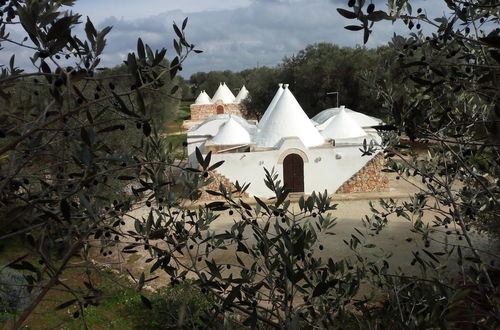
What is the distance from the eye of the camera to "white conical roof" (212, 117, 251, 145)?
643 inches

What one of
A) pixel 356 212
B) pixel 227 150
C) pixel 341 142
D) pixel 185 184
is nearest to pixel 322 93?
pixel 341 142

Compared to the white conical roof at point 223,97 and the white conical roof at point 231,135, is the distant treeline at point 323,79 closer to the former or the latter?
the white conical roof at point 223,97

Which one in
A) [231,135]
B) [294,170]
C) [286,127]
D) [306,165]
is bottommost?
[294,170]

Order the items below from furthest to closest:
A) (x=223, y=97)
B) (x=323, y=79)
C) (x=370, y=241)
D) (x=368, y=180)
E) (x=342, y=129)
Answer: (x=223, y=97), (x=323, y=79), (x=342, y=129), (x=368, y=180), (x=370, y=241)

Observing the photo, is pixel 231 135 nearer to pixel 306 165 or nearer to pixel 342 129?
pixel 306 165

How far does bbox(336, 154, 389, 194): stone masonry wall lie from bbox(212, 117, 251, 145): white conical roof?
14.6 feet

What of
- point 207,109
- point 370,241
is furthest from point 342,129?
point 207,109

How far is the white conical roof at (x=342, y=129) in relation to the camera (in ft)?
56.3

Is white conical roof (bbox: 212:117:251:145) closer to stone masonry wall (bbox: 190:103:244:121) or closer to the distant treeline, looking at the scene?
the distant treeline

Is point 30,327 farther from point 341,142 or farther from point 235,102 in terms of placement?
point 235,102

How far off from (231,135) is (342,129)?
15.5ft

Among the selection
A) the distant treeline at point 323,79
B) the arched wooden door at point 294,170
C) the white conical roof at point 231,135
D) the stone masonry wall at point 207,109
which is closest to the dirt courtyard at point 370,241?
the arched wooden door at point 294,170

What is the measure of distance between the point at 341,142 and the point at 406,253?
7683mm

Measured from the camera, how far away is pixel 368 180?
1427cm
